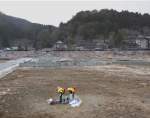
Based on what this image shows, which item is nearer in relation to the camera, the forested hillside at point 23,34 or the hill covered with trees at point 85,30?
the forested hillside at point 23,34

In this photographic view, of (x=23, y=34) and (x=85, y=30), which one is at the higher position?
(x=85, y=30)

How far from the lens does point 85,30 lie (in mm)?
98125

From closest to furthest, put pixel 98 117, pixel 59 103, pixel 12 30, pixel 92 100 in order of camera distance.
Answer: pixel 98 117
pixel 59 103
pixel 92 100
pixel 12 30

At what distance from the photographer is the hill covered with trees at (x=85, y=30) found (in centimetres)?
9294

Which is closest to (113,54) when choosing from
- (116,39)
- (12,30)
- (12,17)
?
(116,39)

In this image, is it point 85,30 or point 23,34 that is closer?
point 85,30

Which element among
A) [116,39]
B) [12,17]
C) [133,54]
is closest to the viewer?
[133,54]

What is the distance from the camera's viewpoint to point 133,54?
55.2 metres

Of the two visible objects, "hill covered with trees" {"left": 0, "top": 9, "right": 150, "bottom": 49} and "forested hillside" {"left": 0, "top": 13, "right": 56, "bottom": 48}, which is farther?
"hill covered with trees" {"left": 0, "top": 9, "right": 150, "bottom": 49}

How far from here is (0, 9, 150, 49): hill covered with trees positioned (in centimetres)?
A: 9294

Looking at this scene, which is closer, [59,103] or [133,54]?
[59,103]

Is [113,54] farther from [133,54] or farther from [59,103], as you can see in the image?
[59,103]

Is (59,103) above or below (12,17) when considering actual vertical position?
below

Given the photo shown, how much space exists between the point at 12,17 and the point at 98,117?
12571 centimetres
